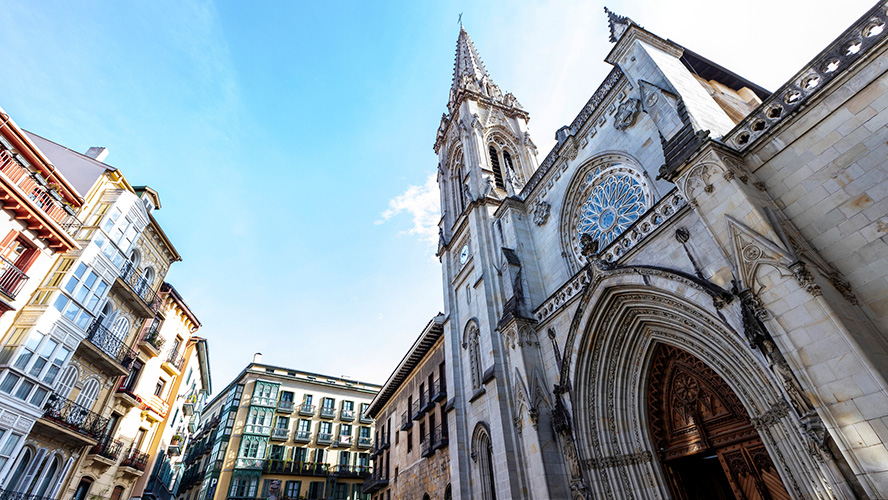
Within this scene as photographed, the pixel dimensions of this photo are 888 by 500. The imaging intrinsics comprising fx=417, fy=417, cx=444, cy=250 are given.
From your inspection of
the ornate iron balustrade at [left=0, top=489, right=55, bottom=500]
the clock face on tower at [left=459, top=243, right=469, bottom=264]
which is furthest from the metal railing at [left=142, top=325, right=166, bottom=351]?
the clock face on tower at [left=459, top=243, right=469, bottom=264]

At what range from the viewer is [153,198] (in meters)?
21.8

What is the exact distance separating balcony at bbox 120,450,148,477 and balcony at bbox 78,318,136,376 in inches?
188

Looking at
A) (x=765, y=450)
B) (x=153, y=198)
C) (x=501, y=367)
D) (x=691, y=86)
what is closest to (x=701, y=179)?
(x=691, y=86)

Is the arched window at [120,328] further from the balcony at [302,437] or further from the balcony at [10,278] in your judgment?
the balcony at [302,437]

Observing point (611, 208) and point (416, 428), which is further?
point (416, 428)

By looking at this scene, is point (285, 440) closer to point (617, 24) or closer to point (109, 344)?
point (109, 344)

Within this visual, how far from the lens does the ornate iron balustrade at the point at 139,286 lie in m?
19.3

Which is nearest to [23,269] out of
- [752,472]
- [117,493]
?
[117,493]

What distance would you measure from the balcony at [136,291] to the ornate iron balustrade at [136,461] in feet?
22.9

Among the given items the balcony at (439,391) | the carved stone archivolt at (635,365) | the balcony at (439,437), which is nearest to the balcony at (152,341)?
the balcony at (439,391)

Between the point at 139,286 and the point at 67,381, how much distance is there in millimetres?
5568

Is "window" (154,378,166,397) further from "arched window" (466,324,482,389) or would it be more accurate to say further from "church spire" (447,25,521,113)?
"church spire" (447,25,521,113)

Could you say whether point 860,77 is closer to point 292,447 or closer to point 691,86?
point 691,86

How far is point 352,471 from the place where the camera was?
3856 centimetres
